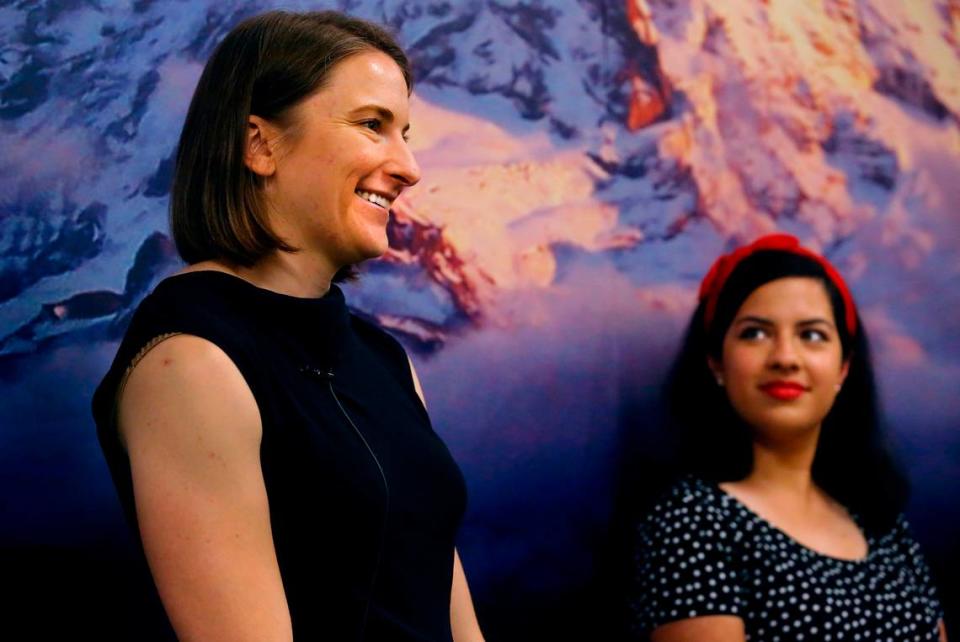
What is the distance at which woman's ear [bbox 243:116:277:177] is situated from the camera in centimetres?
160

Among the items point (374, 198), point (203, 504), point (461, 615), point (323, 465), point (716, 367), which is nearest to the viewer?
point (203, 504)

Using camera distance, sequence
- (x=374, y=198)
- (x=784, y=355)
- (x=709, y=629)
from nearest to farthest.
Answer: (x=374, y=198) → (x=709, y=629) → (x=784, y=355)

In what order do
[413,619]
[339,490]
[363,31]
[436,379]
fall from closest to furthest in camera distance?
[339,490]
[413,619]
[363,31]
[436,379]

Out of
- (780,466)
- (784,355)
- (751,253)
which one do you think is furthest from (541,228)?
(780,466)

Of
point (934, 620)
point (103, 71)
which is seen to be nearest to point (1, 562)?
point (103, 71)

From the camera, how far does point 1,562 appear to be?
1.80m

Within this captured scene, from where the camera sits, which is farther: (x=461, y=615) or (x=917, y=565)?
(x=917, y=565)

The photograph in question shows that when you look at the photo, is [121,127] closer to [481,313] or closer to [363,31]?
[363,31]

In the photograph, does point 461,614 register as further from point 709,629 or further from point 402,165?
point 402,165

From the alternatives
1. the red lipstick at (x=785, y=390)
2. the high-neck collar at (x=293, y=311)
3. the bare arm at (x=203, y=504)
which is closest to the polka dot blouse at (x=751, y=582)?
the red lipstick at (x=785, y=390)

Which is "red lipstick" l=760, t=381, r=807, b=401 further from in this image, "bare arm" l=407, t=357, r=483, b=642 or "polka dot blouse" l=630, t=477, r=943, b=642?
"bare arm" l=407, t=357, r=483, b=642

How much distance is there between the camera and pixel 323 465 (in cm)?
146

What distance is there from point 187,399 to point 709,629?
1132 mm

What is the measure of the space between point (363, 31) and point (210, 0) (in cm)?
47
